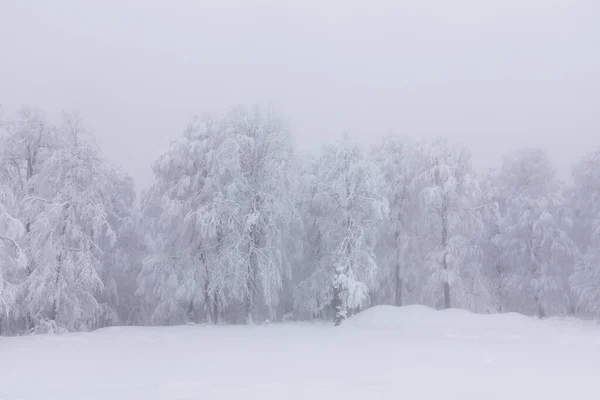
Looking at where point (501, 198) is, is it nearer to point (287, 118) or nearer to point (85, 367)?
point (287, 118)

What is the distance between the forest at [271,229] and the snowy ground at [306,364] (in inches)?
165

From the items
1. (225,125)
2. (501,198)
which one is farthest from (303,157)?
(501,198)

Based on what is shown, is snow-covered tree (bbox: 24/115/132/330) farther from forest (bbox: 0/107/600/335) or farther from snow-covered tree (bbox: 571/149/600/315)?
snow-covered tree (bbox: 571/149/600/315)

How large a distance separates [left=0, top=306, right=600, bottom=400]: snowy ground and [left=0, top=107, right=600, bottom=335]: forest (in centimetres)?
420

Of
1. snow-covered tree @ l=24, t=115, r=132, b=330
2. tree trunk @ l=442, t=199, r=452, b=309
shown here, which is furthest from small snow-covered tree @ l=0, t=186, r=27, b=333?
tree trunk @ l=442, t=199, r=452, b=309

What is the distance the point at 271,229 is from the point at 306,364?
516 inches

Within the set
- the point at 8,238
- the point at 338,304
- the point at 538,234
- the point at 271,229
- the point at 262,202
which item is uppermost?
the point at 262,202

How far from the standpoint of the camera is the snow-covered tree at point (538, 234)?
3078cm

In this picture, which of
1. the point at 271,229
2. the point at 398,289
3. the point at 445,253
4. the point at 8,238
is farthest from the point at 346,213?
the point at 8,238

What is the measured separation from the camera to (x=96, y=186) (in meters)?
23.3

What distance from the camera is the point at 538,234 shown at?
30.8m

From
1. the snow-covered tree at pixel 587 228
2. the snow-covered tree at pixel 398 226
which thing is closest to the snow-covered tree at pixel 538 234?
the snow-covered tree at pixel 587 228

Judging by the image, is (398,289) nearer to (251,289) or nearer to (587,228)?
(251,289)

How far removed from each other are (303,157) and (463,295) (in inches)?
573
